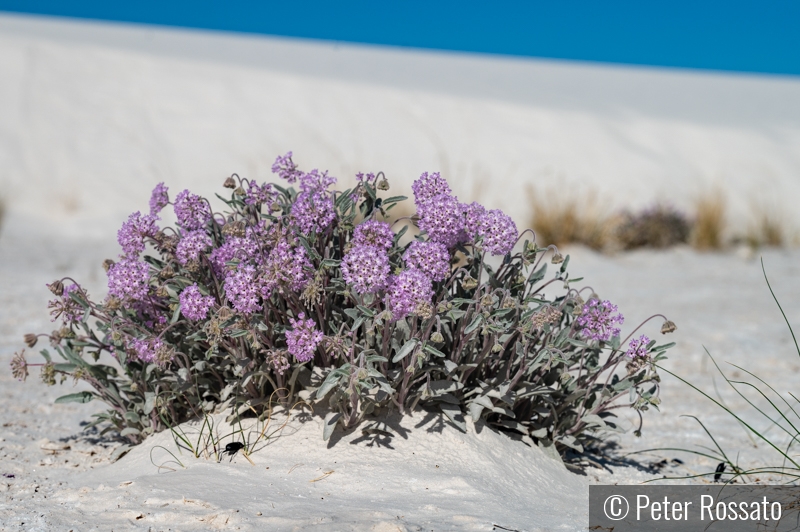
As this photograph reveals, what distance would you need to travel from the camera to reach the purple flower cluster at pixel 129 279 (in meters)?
2.95

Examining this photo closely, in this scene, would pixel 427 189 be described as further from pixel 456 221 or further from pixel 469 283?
pixel 469 283

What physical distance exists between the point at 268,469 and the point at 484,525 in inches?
35.6

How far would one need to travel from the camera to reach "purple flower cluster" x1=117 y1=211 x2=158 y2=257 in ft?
10.2

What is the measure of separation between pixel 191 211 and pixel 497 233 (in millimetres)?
1274

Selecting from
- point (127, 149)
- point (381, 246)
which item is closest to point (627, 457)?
point (381, 246)

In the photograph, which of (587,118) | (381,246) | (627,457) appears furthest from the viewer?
(587,118)

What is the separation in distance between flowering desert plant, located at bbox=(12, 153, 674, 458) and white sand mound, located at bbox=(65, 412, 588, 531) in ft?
0.39

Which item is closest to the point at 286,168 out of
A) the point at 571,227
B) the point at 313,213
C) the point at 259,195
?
the point at 259,195

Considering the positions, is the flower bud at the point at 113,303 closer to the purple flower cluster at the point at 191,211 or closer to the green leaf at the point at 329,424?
the purple flower cluster at the point at 191,211

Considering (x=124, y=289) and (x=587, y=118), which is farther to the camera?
(x=587, y=118)

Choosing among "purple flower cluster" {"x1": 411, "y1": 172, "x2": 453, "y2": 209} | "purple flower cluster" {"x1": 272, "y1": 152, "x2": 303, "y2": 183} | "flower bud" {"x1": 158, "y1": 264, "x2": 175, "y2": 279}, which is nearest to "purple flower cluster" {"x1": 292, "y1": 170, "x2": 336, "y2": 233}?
"purple flower cluster" {"x1": 272, "y1": 152, "x2": 303, "y2": 183}

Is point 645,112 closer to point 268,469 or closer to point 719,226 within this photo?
point 719,226

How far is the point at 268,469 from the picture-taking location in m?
2.90

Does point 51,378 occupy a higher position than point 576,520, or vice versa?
point 51,378
